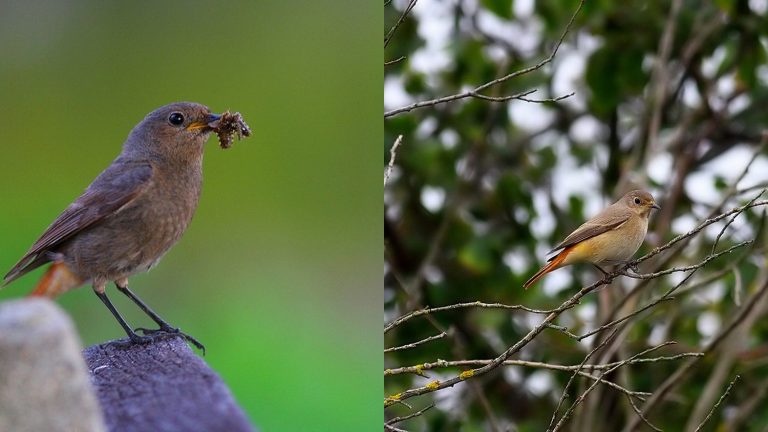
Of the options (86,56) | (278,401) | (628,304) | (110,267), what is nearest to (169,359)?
(110,267)

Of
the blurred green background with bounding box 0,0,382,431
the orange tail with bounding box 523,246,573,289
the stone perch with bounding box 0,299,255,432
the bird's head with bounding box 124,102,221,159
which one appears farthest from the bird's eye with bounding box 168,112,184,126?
the orange tail with bounding box 523,246,573,289

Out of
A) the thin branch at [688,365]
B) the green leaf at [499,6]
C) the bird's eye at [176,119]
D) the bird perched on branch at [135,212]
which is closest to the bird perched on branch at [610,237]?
the thin branch at [688,365]

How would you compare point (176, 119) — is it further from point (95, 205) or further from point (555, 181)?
point (555, 181)

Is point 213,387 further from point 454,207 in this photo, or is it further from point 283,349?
point 454,207

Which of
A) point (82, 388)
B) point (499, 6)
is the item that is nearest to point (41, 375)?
point (82, 388)

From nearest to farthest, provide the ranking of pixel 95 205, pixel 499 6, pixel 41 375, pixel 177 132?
1. pixel 41 375
2. pixel 95 205
3. pixel 177 132
4. pixel 499 6
